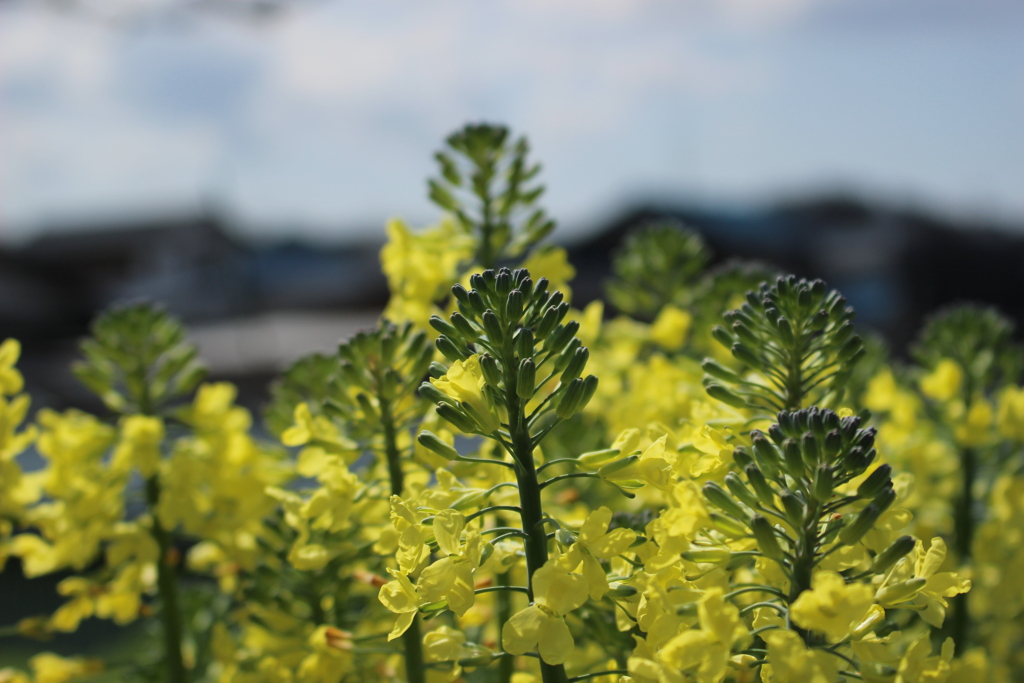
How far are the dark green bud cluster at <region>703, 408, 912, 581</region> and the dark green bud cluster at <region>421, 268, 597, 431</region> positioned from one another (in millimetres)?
225

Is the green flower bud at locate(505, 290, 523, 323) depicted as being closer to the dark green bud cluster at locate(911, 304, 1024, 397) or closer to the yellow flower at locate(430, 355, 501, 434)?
the yellow flower at locate(430, 355, 501, 434)

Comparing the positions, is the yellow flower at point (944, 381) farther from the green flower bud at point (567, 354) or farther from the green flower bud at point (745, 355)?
the green flower bud at point (567, 354)

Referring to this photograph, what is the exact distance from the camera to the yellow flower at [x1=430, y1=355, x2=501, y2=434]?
1056mm

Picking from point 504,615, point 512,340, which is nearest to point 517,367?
point 512,340

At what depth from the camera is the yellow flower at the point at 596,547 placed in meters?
0.99

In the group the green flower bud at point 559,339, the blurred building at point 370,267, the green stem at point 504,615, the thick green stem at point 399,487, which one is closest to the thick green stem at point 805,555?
the green flower bud at point 559,339

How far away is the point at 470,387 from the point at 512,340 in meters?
0.08

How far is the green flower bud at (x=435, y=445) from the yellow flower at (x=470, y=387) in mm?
102

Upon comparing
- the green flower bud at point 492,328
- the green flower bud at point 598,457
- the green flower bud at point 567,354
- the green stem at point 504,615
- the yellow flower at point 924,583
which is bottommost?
the green stem at point 504,615

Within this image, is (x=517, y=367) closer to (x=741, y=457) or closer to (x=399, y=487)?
(x=741, y=457)

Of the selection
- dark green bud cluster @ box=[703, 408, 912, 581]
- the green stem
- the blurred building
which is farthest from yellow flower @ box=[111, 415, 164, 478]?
the blurred building

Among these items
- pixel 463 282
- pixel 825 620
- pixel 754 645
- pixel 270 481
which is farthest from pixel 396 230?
pixel 825 620

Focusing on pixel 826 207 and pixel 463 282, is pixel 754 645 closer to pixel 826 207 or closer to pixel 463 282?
pixel 463 282

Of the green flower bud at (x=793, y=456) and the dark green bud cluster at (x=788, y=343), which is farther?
the dark green bud cluster at (x=788, y=343)
